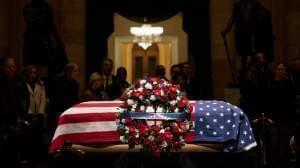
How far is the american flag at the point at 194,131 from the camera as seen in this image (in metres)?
5.63

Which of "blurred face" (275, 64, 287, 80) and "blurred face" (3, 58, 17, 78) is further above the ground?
"blurred face" (3, 58, 17, 78)

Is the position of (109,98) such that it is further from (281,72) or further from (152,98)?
(152,98)

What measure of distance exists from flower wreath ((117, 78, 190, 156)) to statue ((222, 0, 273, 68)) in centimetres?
497

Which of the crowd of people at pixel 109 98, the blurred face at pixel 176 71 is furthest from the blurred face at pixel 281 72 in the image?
the blurred face at pixel 176 71

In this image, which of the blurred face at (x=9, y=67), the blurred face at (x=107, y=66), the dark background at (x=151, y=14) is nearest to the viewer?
the blurred face at (x=9, y=67)

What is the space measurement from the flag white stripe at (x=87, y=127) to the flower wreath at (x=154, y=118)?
219 mm

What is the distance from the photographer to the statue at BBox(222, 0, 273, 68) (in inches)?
404

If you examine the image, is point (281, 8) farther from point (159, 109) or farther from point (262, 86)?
point (159, 109)

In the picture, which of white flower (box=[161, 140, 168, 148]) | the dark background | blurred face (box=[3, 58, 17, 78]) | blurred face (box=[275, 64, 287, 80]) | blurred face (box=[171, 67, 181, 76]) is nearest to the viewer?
white flower (box=[161, 140, 168, 148])

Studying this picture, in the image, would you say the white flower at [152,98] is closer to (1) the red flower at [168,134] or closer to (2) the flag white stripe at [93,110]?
(1) the red flower at [168,134]

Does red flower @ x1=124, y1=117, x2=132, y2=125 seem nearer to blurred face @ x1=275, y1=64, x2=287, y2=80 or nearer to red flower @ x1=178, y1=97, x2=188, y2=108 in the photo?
red flower @ x1=178, y1=97, x2=188, y2=108

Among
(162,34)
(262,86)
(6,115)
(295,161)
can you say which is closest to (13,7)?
(162,34)

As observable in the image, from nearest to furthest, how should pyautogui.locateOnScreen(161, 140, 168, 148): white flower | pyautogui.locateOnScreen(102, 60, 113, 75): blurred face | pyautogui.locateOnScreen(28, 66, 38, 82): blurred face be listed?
pyautogui.locateOnScreen(161, 140, 168, 148): white flower → pyautogui.locateOnScreen(102, 60, 113, 75): blurred face → pyautogui.locateOnScreen(28, 66, 38, 82): blurred face

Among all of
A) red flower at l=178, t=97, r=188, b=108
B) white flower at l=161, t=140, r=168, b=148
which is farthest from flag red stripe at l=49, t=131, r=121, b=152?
red flower at l=178, t=97, r=188, b=108
